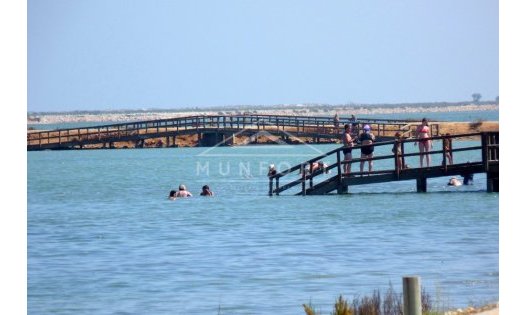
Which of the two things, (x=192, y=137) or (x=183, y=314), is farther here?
(x=192, y=137)

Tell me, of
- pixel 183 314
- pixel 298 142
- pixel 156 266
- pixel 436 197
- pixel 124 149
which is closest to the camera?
pixel 183 314

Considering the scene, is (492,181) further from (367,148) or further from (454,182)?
(454,182)

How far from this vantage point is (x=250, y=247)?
21266mm

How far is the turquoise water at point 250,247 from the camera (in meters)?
15.6

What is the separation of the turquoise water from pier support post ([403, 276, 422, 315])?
3.46m

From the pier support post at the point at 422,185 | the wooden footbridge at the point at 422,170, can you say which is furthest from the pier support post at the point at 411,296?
the pier support post at the point at 422,185

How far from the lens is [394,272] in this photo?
1705 centimetres

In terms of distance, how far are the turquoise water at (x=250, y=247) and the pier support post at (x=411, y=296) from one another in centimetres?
346

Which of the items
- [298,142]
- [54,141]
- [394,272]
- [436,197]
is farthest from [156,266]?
[54,141]

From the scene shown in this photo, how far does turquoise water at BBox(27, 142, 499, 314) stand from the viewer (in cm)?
1564

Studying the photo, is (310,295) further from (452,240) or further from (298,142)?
(298,142)

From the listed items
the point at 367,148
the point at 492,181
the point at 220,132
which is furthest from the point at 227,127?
the point at 492,181

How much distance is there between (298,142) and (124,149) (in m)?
9.39
